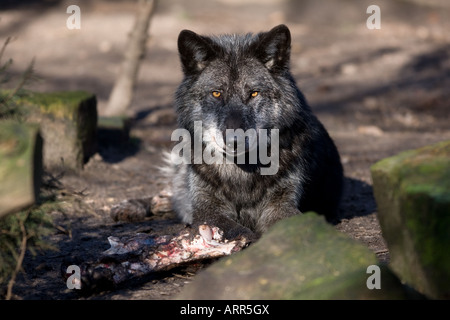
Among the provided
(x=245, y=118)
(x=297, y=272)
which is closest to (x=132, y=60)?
(x=245, y=118)

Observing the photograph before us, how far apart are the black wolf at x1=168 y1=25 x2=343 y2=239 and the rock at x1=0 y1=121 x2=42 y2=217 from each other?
1.87 meters

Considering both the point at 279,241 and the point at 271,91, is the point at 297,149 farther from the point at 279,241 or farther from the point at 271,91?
the point at 279,241

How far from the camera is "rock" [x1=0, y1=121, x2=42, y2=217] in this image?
266cm

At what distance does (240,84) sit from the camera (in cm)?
454

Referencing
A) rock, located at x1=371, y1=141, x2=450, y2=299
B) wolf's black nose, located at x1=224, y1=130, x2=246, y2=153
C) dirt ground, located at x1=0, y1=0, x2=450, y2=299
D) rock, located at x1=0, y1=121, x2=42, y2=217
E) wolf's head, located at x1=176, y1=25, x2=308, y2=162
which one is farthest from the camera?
dirt ground, located at x1=0, y1=0, x2=450, y2=299

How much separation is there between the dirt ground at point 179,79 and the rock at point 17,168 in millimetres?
681

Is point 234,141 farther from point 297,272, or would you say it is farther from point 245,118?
point 297,272

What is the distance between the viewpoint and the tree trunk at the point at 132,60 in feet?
29.3

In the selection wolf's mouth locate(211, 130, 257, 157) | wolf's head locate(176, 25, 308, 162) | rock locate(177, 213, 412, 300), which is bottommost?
rock locate(177, 213, 412, 300)

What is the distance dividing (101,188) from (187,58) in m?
2.39

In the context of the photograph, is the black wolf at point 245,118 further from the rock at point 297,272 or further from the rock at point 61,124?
the rock at point 61,124

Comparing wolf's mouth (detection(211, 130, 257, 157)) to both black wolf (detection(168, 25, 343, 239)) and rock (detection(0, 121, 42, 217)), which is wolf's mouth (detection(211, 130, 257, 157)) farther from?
rock (detection(0, 121, 42, 217))

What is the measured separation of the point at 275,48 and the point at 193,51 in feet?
2.12

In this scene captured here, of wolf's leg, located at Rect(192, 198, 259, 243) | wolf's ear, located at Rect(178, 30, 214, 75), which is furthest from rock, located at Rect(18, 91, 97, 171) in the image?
wolf's leg, located at Rect(192, 198, 259, 243)
